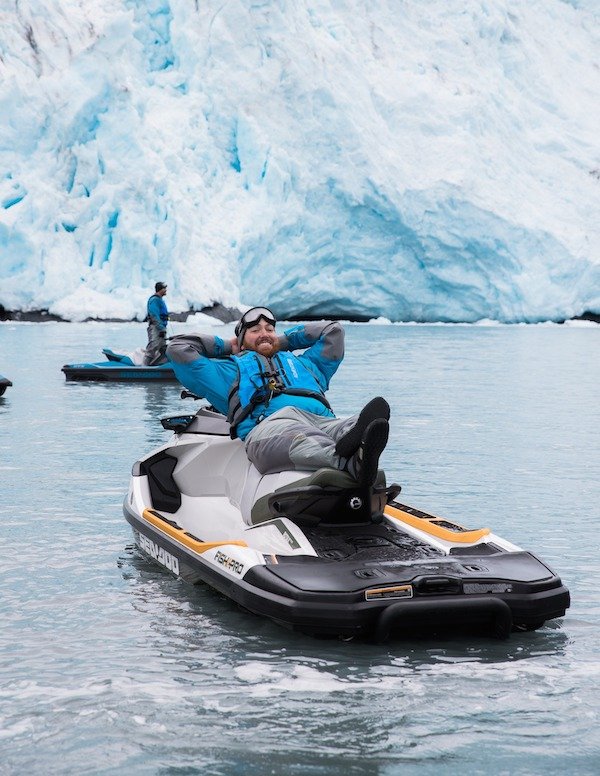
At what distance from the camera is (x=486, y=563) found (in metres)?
4.06

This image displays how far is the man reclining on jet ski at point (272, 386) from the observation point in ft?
14.7

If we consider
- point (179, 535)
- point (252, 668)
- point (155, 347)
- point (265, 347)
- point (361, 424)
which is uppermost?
point (265, 347)

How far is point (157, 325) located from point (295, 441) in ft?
35.5

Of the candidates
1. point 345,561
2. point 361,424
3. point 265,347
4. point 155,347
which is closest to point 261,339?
point 265,347

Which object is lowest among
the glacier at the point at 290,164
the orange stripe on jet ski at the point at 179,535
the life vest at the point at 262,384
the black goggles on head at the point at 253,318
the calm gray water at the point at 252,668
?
the calm gray water at the point at 252,668

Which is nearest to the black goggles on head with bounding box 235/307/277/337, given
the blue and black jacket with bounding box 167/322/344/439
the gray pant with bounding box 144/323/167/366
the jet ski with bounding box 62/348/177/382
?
the blue and black jacket with bounding box 167/322/344/439

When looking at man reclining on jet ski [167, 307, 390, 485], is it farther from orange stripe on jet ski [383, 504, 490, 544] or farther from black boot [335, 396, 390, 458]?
orange stripe on jet ski [383, 504, 490, 544]

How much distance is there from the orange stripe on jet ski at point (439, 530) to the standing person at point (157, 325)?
10195 mm

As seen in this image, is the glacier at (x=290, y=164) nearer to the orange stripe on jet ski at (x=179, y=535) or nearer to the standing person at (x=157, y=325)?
the standing person at (x=157, y=325)

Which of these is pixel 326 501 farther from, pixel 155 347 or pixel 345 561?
pixel 155 347

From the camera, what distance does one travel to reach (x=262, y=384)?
5.09 m

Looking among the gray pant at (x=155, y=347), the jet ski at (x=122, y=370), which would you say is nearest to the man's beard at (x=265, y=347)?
the gray pant at (x=155, y=347)

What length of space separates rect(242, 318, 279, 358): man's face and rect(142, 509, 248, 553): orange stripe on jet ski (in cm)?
90

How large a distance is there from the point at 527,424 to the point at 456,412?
3.77 feet
